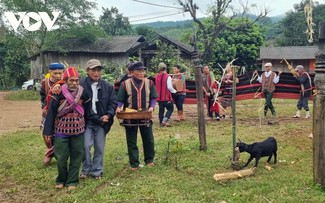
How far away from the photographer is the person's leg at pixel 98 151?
19.6 ft

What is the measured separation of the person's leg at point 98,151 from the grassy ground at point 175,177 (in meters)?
0.15

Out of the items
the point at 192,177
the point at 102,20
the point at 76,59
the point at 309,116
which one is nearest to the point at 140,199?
the point at 192,177

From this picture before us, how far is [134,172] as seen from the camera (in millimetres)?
6168

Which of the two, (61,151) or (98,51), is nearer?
(61,151)

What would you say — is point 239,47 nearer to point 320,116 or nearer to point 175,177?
point 175,177

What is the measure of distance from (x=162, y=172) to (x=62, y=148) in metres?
1.53

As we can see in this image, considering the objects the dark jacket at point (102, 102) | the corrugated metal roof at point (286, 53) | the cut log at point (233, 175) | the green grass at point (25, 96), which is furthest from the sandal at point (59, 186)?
the corrugated metal roof at point (286, 53)

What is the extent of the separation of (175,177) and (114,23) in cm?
4391

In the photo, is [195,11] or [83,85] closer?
[83,85]

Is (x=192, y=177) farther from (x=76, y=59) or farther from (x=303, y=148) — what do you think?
(x=76, y=59)

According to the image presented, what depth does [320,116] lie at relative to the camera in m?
5.03

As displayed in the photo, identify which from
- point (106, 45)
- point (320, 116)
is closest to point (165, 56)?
point (106, 45)

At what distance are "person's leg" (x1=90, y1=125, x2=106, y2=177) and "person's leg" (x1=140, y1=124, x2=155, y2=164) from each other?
67 cm

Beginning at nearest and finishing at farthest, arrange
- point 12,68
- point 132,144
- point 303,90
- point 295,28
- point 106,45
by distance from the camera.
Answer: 1. point 132,144
2. point 303,90
3. point 106,45
4. point 12,68
5. point 295,28
